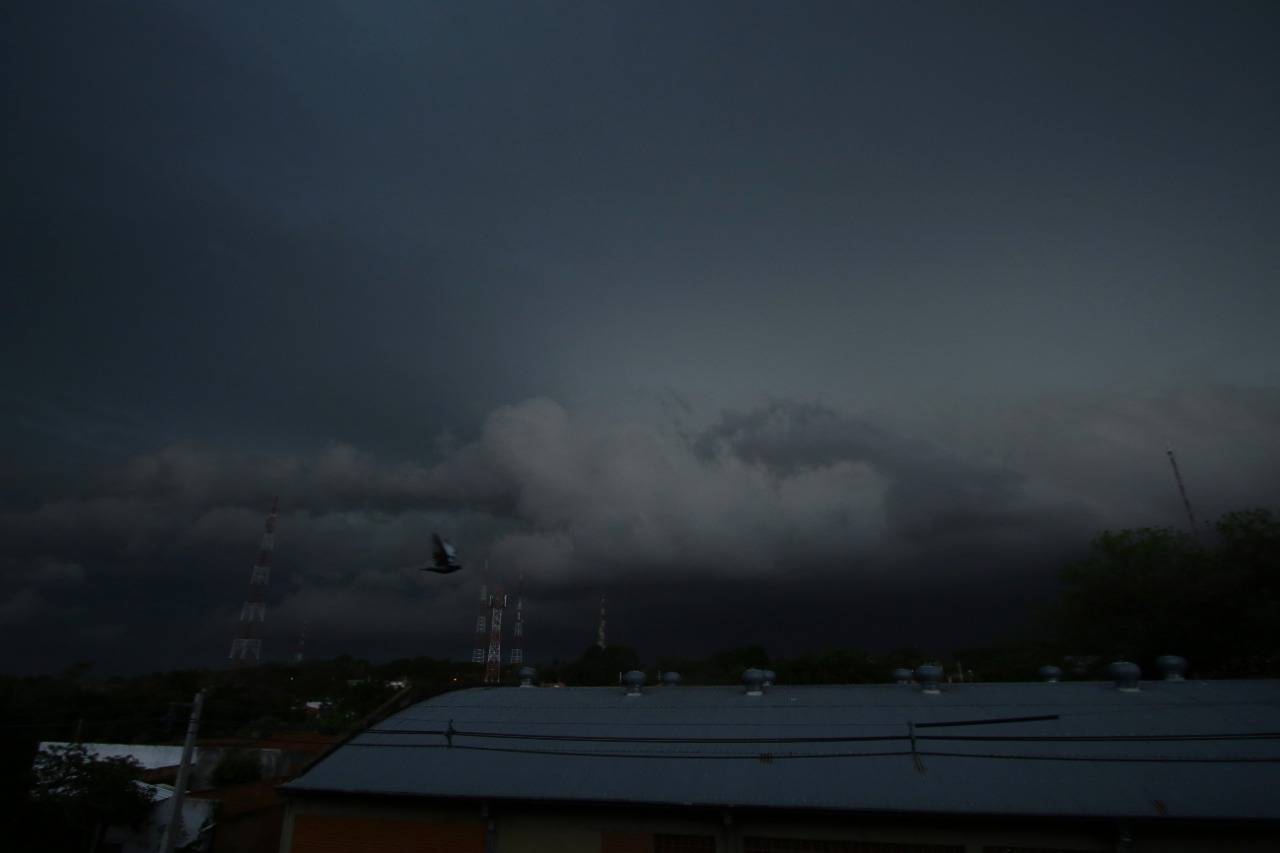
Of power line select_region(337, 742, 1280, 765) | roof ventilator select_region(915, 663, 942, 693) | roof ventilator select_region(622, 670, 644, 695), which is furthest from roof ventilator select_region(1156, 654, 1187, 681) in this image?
roof ventilator select_region(622, 670, 644, 695)

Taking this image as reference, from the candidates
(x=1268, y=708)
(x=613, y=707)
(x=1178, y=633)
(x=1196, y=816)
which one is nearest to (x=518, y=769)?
(x=613, y=707)

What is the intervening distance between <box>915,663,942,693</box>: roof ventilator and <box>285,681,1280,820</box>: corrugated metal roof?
576 millimetres

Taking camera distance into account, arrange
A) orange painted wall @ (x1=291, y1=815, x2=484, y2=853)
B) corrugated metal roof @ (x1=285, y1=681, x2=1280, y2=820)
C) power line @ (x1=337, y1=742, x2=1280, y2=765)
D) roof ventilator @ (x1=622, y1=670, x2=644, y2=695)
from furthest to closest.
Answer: roof ventilator @ (x1=622, y1=670, x2=644, y2=695) → orange painted wall @ (x1=291, y1=815, x2=484, y2=853) → power line @ (x1=337, y1=742, x2=1280, y2=765) → corrugated metal roof @ (x1=285, y1=681, x2=1280, y2=820)

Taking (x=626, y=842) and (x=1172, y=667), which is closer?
(x=626, y=842)

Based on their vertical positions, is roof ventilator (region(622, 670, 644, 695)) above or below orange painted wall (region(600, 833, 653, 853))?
above

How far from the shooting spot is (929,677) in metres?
22.1

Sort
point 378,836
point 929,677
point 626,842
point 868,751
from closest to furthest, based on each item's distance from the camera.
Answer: point 626,842
point 868,751
point 378,836
point 929,677

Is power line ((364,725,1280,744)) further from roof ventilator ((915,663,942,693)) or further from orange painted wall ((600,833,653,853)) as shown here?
roof ventilator ((915,663,942,693))

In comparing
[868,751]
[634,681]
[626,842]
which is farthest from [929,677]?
[626,842]

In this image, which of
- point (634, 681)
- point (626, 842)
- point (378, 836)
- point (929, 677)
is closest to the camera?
point (626, 842)

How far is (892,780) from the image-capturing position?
16562 mm

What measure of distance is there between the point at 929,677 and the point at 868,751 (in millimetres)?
5388

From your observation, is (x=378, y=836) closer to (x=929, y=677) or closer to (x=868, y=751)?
(x=868, y=751)

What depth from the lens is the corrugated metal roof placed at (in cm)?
1543
